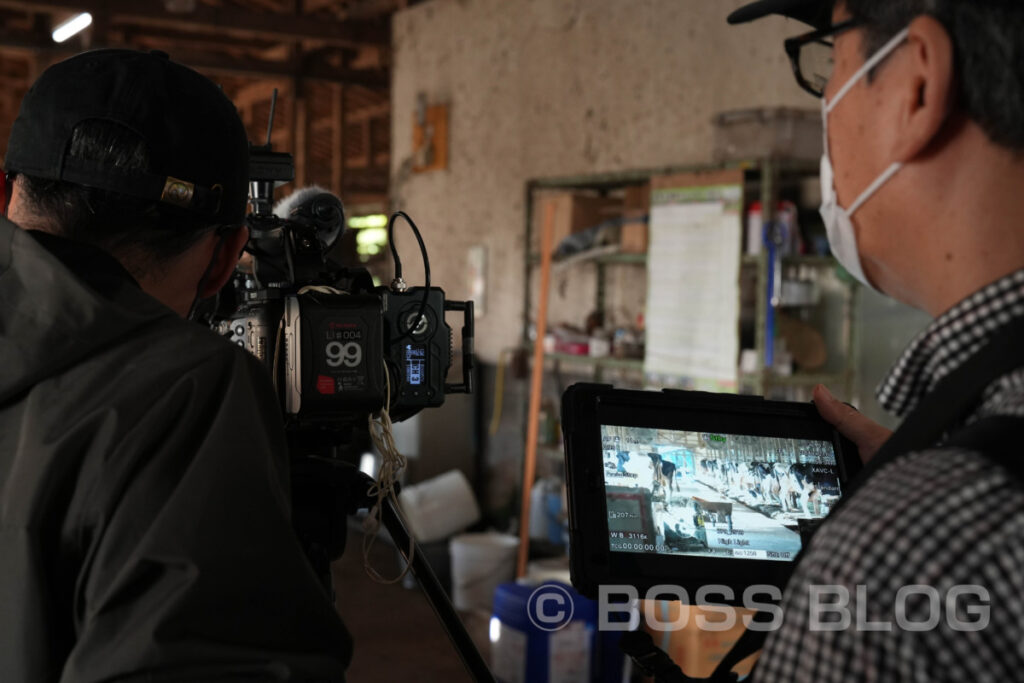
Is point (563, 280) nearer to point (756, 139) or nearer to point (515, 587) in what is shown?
point (756, 139)

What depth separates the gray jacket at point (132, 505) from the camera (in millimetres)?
714

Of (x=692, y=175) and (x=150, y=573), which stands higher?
(x=692, y=175)

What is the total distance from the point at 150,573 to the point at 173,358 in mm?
170

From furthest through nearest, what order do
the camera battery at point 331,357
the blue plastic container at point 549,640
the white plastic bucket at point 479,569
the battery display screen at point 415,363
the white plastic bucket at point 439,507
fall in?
the white plastic bucket at point 439,507 < the white plastic bucket at point 479,569 < the blue plastic container at point 549,640 < the battery display screen at point 415,363 < the camera battery at point 331,357

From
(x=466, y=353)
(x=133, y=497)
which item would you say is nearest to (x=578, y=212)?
(x=466, y=353)

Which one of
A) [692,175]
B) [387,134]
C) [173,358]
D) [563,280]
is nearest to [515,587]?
Answer: [692,175]

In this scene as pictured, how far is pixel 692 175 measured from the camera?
137 inches

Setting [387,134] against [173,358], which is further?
[387,134]

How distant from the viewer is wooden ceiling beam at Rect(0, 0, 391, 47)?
5520 millimetres

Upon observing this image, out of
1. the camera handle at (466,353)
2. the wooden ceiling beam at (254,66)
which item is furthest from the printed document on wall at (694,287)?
the wooden ceiling beam at (254,66)

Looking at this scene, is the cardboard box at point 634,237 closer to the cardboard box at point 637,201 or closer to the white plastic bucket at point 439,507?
the cardboard box at point 637,201

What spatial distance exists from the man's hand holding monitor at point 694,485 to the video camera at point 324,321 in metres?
0.30

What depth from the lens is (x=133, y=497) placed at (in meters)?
0.73

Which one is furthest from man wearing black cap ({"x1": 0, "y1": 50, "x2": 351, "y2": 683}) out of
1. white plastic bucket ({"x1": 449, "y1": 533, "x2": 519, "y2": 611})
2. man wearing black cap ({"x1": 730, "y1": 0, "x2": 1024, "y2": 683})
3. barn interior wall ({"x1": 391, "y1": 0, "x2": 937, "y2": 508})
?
white plastic bucket ({"x1": 449, "y1": 533, "x2": 519, "y2": 611})
